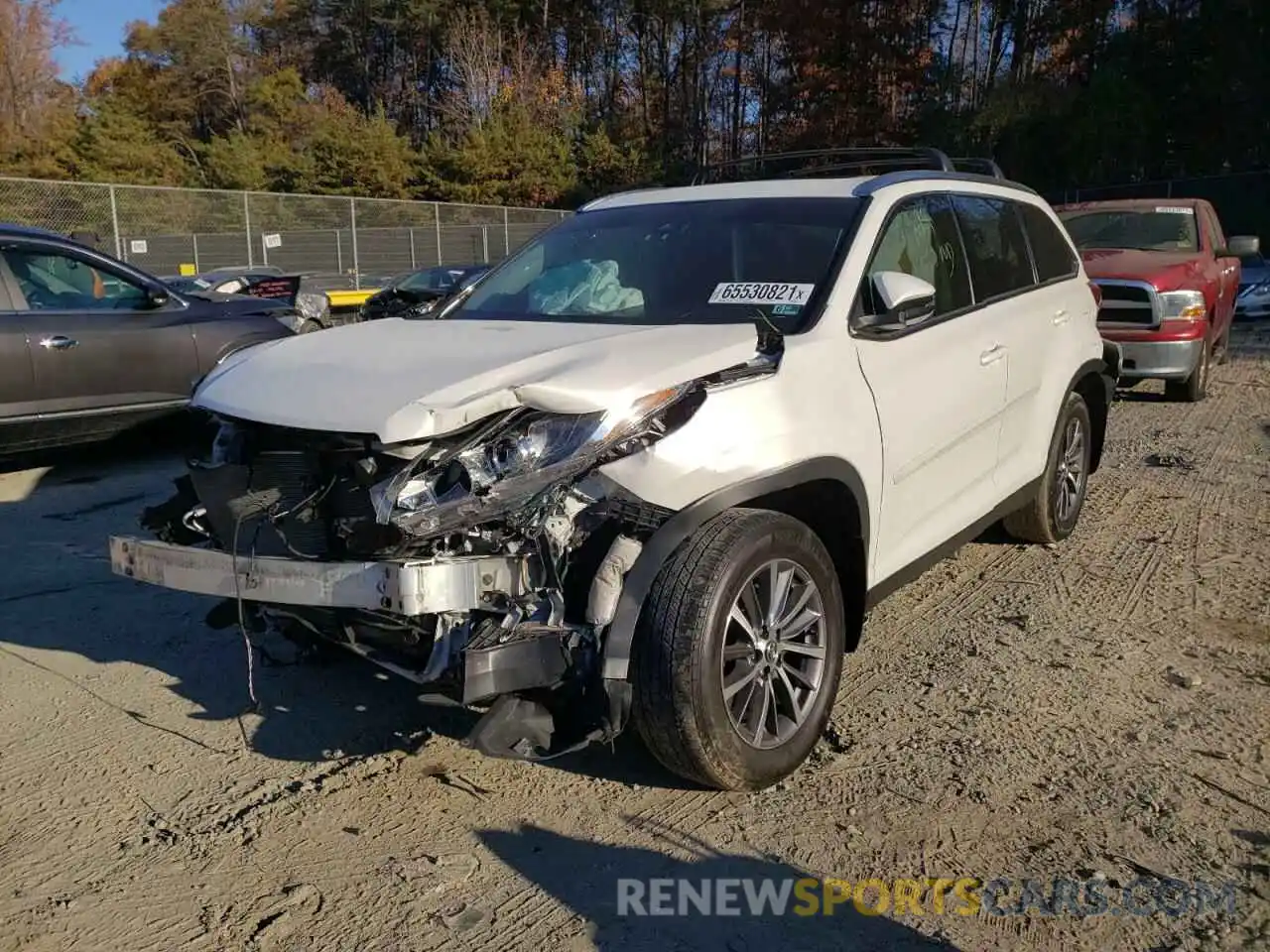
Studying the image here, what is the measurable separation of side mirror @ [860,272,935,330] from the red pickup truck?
6175mm

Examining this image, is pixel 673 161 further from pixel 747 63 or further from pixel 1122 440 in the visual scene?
pixel 1122 440

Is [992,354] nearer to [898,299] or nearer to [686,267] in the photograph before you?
[898,299]

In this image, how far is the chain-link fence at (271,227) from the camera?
20.2 m

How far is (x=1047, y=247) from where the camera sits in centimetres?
548

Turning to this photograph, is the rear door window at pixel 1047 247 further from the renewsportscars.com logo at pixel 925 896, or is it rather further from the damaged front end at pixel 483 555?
the renewsportscars.com logo at pixel 925 896

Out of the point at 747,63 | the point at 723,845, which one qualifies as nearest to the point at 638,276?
the point at 723,845

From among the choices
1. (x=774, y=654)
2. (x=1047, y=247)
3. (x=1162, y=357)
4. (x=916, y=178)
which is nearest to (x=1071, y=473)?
(x=1047, y=247)

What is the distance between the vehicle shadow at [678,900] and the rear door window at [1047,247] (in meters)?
3.58

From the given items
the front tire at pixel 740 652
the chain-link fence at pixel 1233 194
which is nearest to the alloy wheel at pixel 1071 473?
the front tire at pixel 740 652

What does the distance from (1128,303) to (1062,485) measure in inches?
181

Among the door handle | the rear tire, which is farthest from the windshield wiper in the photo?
the rear tire

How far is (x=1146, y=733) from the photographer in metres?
3.53

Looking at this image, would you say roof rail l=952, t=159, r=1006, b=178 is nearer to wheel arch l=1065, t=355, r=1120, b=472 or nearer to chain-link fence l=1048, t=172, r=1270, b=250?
wheel arch l=1065, t=355, r=1120, b=472

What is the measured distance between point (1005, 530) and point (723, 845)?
3273 millimetres
